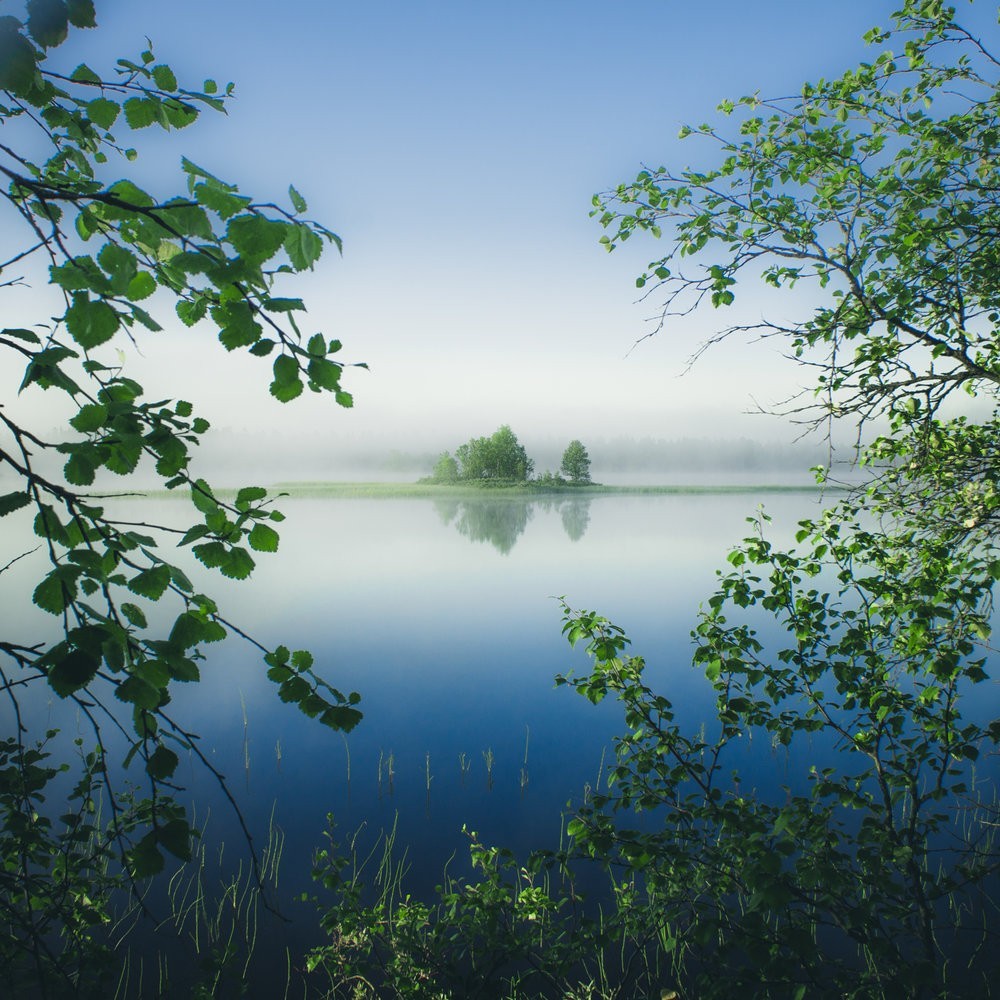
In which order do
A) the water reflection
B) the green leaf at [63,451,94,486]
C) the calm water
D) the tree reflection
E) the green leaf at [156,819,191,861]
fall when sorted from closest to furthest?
the green leaf at [156,819,191,861], the green leaf at [63,451,94,486], the calm water, the water reflection, the tree reflection

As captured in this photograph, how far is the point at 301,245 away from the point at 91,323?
487 millimetres

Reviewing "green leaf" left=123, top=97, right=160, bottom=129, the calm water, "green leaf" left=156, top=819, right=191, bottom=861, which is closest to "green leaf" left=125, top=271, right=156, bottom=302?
"green leaf" left=123, top=97, right=160, bottom=129

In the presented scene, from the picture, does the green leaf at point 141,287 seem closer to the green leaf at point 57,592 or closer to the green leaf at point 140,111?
the green leaf at point 57,592

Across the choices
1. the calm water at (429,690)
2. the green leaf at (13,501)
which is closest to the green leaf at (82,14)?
the green leaf at (13,501)

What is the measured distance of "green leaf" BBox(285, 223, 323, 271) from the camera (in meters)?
1.13

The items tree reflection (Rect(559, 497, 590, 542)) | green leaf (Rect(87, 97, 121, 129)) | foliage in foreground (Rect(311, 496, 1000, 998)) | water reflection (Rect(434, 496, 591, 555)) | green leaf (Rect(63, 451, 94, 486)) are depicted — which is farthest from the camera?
tree reflection (Rect(559, 497, 590, 542))

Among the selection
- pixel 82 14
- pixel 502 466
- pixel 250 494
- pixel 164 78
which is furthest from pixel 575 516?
pixel 82 14

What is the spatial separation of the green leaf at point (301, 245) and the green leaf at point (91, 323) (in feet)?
1.39

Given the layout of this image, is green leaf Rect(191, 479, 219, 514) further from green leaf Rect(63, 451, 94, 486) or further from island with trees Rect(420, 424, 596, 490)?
island with trees Rect(420, 424, 596, 490)

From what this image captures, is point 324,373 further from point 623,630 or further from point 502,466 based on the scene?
point 502,466

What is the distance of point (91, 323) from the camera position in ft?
4.00

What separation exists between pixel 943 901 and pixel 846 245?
5760 millimetres

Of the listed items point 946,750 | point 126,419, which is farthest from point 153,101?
point 946,750

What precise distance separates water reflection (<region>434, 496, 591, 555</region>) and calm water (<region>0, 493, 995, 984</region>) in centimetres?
489
